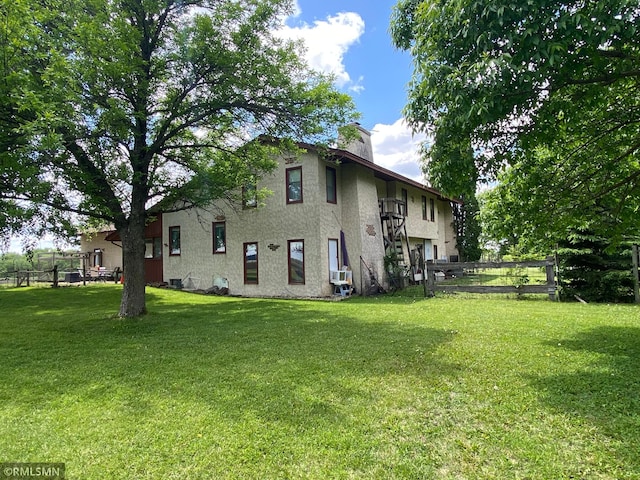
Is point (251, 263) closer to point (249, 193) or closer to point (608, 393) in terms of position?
point (249, 193)

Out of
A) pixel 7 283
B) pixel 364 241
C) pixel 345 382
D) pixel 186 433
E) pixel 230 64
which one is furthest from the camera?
pixel 7 283

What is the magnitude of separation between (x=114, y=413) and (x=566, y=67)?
19.1 ft

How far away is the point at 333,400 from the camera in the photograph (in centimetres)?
407

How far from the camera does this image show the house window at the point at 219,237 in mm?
16359

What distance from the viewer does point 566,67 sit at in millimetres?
3947

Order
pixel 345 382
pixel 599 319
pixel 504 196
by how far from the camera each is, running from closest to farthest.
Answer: pixel 345 382 < pixel 504 196 < pixel 599 319

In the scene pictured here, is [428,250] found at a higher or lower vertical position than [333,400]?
higher

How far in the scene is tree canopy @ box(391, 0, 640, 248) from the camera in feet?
11.0

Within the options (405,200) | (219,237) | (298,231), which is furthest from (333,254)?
(405,200)

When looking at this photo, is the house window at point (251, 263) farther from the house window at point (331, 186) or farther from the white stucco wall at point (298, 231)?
the house window at point (331, 186)

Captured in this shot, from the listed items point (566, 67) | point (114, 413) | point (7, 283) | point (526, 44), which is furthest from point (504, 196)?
point (7, 283)

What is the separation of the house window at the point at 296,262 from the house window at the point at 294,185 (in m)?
1.62

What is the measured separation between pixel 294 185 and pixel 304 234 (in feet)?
6.40

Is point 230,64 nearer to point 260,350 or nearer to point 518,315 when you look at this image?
point 260,350
